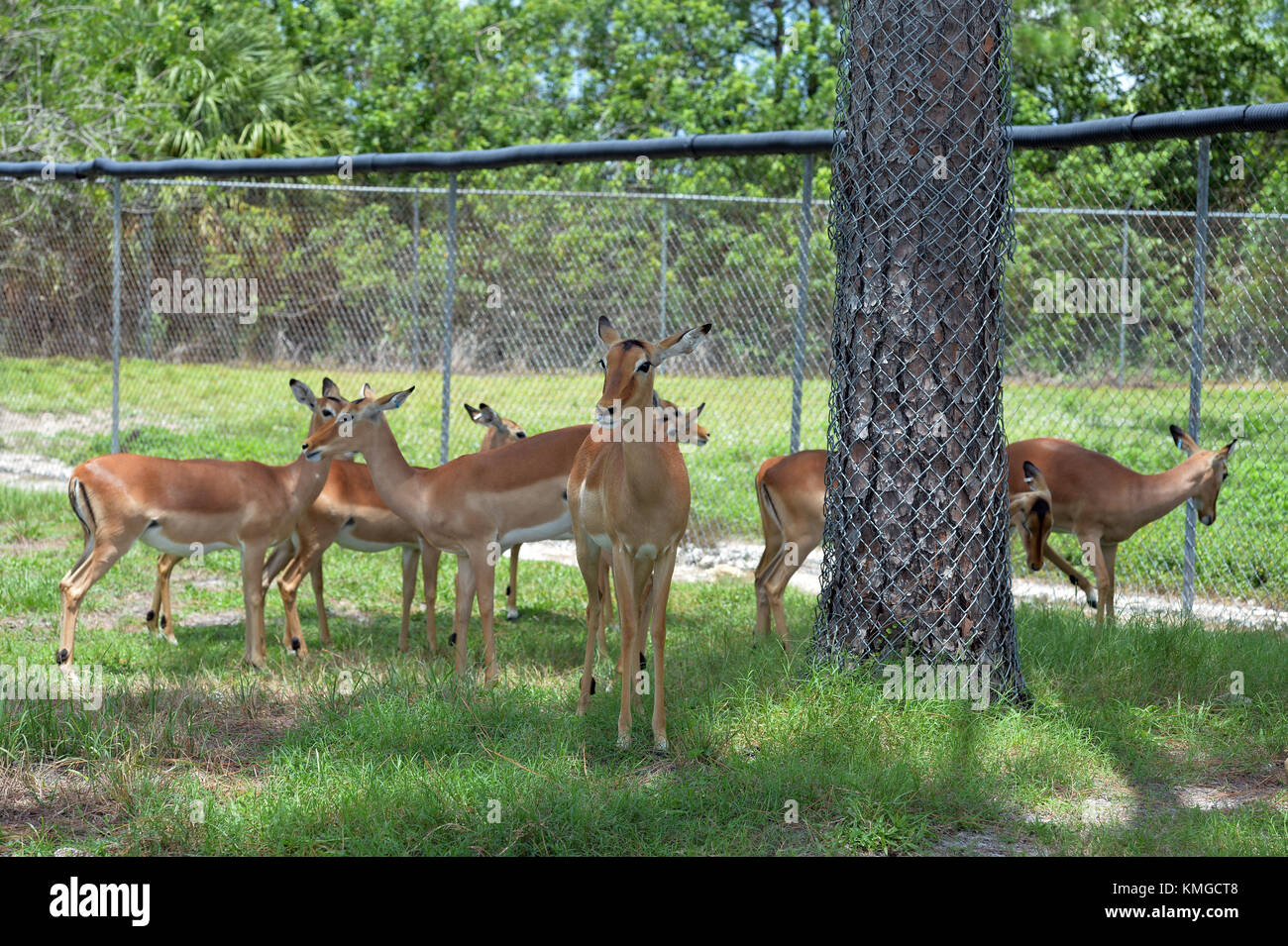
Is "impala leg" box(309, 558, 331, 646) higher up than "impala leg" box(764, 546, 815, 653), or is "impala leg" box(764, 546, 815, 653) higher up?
"impala leg" box(764, 546, 815, 653)

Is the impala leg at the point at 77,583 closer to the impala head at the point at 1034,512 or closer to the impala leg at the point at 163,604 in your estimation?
the impala leg at the point at 163,604

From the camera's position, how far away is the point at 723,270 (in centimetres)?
1155

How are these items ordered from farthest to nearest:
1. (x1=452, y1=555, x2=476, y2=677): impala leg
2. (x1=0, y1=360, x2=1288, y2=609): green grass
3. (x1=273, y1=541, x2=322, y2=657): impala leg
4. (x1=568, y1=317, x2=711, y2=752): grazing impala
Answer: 1. (x1=0, y1=360, x2=1288, y2=609): green grass
2. (x1=273, y1=541, x2=322, y2=657): impala leg
3. (x1=452, y1=555, x2=476, y2=677): impala leg
4. (x1=568, y1=317, x2=711, y2=752): grazing impala

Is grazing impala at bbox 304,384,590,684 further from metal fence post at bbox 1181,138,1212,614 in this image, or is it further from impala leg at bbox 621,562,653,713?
metal fence post at bbox 1181,138,1212,614

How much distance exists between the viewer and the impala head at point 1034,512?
756 centimetres

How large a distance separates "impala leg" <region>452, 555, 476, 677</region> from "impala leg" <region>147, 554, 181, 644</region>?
179 cm

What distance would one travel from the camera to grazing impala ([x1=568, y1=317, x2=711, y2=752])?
5145 millimetres

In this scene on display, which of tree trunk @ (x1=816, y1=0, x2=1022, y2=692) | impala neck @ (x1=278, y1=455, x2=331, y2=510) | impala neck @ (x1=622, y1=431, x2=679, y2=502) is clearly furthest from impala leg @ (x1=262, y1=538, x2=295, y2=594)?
tree trunk @ (x1=816, y1=0, x2=1022, y2=692)

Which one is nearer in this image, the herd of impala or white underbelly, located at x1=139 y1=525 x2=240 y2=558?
the herd of impala

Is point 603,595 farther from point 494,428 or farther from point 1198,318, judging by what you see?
point 1198,318

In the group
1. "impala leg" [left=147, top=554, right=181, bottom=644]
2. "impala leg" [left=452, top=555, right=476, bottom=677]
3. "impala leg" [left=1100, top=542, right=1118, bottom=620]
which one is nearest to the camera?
"impala leg" [left=452, top=555, right=476, bottom=677]

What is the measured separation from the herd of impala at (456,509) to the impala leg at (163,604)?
0.02m

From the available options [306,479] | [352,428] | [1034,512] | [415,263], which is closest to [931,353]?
[1034,512]

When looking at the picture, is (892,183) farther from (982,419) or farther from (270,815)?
(270,815)
